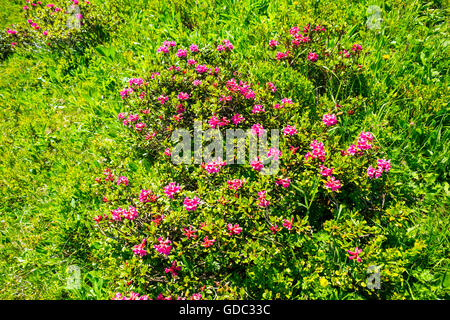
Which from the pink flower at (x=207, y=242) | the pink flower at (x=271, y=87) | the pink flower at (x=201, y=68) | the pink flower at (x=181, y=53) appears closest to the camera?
the pink flower at (x=207, y=242)

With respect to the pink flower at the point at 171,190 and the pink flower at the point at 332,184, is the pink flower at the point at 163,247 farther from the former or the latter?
the pink flower at the point at 332,184

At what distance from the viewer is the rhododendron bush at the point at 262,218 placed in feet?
9.30

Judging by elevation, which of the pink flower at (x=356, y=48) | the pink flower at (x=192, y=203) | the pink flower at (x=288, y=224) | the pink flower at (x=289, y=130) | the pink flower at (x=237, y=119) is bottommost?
the pink flower at (x=288, y=224)

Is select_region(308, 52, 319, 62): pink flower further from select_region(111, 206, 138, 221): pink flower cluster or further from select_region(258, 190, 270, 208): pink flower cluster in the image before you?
select_region(111, 206, 138, 221): pink flower cluster

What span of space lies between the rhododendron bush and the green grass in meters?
0.45

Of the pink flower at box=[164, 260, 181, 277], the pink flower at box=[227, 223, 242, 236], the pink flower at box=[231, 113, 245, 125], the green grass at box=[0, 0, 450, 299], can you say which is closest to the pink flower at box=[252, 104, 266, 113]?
the pink flower at box=[231, 113, 245, 125]

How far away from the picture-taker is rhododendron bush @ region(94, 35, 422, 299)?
112 inches

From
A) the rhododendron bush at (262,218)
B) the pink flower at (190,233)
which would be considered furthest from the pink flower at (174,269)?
the pink flower at (190,233)

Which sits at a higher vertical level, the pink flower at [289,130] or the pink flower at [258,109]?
the pink flower at [258,109]

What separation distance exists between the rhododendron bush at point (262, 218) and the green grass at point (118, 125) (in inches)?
17.8

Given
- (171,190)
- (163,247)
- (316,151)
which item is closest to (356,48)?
(316,151)

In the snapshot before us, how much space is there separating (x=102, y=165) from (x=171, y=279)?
2.16 meters

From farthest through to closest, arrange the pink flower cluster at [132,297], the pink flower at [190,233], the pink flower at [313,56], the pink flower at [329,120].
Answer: the pink flower at [313,56]
the pink flower at [329,120]
the pink flower at [190,233]
the pink flower cluster at [132,297]
